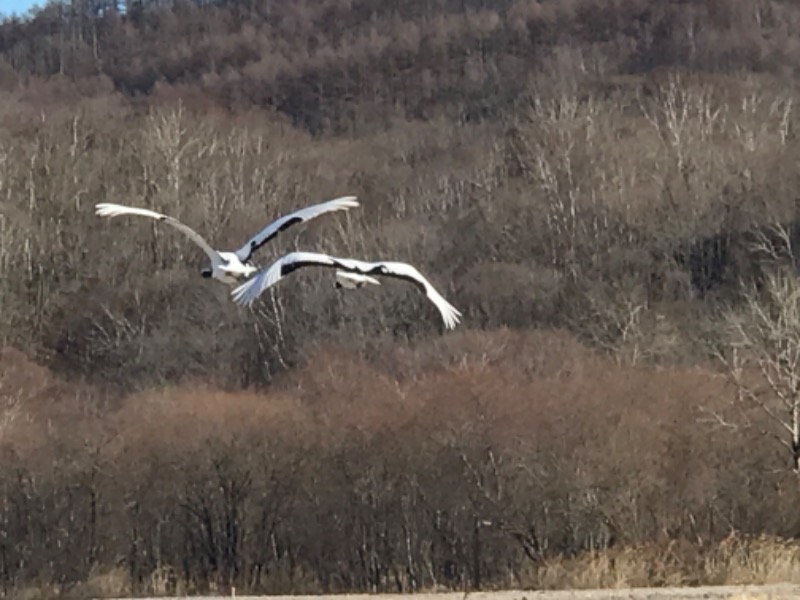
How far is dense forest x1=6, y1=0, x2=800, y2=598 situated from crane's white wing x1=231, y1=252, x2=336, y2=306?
19225mm

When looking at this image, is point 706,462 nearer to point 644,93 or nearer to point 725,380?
point 725,380

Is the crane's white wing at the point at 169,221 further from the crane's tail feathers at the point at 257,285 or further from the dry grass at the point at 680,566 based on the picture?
the dry grass at the point at 680,566

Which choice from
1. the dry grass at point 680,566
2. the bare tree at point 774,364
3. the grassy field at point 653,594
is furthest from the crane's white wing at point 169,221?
the bare tree at point 774,364

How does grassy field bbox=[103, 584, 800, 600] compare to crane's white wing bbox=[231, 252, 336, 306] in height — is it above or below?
below

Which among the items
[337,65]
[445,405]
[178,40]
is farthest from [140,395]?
[178,40]

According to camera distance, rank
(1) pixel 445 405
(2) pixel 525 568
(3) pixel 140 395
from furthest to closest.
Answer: (3) pixel 140 395 → (1) pixel 445 405 → (2) pixel 525 568

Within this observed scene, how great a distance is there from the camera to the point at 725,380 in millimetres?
42156

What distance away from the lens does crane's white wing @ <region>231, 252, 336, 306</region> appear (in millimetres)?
14680

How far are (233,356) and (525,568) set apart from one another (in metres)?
23.5

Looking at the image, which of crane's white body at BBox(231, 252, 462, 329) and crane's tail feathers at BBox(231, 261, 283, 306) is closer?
crane's tail feathers at BBox(231, 261, 283, 306)

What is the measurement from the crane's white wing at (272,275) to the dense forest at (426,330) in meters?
19.2

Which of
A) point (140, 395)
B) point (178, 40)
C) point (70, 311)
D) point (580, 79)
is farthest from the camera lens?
A: point (178, 40)

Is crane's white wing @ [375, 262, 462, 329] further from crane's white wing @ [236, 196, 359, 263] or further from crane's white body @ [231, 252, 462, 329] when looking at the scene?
crane's white wing @ [236, 196, 359, 263]

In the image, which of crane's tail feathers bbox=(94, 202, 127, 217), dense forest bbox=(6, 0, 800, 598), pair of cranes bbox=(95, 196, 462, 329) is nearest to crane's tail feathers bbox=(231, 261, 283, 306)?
pair of cranes bbox=(95, 196, 462, 329)
